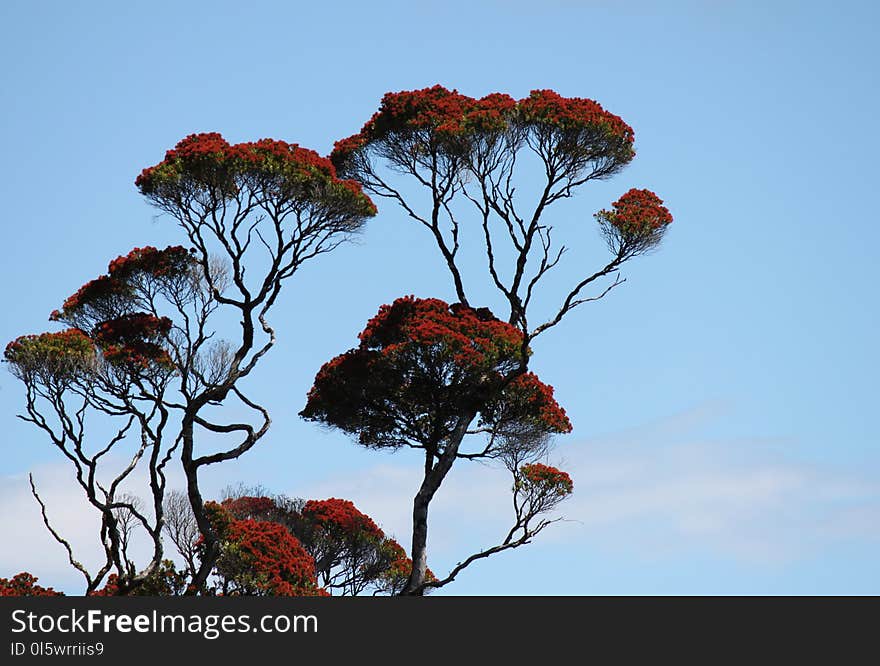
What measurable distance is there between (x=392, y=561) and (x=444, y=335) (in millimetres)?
7695

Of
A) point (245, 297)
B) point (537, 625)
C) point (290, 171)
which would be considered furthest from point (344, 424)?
point (537, 625)

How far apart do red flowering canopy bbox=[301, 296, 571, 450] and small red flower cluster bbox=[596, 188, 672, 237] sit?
143 inches

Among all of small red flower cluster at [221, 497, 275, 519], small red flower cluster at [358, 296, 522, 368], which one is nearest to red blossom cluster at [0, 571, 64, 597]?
small red flower cluster at [221, 497, 275, 519]

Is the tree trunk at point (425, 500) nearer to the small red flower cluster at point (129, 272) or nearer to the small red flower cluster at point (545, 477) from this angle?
the small red flower cluster at point (545, 477)

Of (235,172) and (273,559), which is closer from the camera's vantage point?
(273,559)

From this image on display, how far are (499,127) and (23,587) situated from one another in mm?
14510

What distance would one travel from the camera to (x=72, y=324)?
29719mm

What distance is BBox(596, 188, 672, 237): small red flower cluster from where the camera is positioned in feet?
96.0

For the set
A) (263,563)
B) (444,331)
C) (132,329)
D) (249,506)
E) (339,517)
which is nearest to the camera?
(263,563)

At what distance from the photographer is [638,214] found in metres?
29.3

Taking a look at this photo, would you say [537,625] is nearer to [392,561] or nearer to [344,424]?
[344,424]

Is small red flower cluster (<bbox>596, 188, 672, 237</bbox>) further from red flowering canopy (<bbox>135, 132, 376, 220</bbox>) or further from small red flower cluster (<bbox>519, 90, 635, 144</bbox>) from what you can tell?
red flowering canopy (<bbox>135, 132, 376, 220</bbox>)

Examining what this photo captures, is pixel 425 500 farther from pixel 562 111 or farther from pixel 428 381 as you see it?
pixel 562 111

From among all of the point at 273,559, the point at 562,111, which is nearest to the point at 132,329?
the point at 273,559
